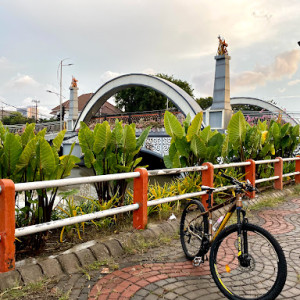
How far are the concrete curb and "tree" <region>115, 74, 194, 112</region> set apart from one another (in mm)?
40600

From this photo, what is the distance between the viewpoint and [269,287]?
A: 258cm

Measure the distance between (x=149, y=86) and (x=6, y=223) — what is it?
19590 mm

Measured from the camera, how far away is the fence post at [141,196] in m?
4.01

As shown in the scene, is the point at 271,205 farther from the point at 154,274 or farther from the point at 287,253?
the point at 154,274

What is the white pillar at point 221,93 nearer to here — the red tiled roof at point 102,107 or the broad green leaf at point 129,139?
the broad green leaf at point 129,139

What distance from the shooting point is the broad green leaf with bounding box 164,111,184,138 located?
5.79 meters

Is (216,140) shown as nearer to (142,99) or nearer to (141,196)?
(141,196)

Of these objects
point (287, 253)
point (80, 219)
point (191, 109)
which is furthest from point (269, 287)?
point (191, 109)

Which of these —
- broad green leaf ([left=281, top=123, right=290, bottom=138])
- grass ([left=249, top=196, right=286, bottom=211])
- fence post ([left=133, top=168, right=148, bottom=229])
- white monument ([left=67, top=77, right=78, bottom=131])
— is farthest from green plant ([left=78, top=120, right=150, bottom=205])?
white monument ([left=67, top=77, right=78, bottom=131])

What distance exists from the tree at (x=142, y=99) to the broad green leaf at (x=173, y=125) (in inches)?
1516

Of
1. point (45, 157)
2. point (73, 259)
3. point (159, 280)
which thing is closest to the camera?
point (159, 280)

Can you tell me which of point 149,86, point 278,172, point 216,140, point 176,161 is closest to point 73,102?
point 149,86

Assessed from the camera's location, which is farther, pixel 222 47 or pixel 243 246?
pixel 222 47

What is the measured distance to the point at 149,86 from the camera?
71.3 ft
